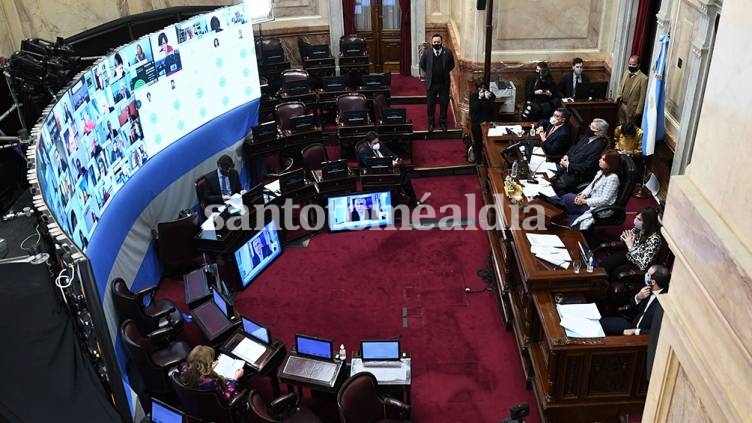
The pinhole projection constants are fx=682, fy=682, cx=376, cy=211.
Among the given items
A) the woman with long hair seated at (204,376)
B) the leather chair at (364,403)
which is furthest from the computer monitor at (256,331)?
the leather chair at (364,403)

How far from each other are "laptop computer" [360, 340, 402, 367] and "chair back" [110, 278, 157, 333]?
7.60 feet

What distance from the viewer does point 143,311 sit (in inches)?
273

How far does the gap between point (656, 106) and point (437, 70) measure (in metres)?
3.59

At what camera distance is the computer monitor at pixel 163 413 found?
17.9ft

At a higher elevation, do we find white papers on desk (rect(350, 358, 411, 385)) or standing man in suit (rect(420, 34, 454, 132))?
standing man in suit (rect(420, 34, 454, 132))

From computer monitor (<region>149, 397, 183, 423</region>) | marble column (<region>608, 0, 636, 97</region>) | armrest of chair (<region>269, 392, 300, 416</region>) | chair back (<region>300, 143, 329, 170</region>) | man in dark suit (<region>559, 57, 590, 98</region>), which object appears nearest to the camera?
computer monitor (<region>149, 397, 183, 423</region>)

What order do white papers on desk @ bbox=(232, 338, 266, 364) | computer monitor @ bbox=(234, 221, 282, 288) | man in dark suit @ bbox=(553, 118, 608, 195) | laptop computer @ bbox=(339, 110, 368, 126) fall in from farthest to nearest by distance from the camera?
laptop computer @ bbox=(339, 110, 368, 126) → man in dark suit @ bbox=(553, 118, 608, 195) → computer monitor @ bbox=(234, 221, 282, 288) → white papers on desk @ bbox=(232, 338, 266, 364)

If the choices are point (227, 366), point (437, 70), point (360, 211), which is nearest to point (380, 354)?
point (227, 366)

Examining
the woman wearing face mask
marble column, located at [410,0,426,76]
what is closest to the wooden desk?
the woman wearing face mask

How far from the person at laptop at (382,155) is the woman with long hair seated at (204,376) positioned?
13.6 ft

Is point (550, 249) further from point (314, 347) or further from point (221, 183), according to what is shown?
point (221, 183)

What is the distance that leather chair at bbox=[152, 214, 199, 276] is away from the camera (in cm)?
808

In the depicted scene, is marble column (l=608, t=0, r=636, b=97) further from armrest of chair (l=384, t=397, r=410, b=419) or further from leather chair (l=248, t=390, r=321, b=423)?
leather chair (l=248, t=390, r=321, b=423)

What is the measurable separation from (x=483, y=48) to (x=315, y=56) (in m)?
3.51
